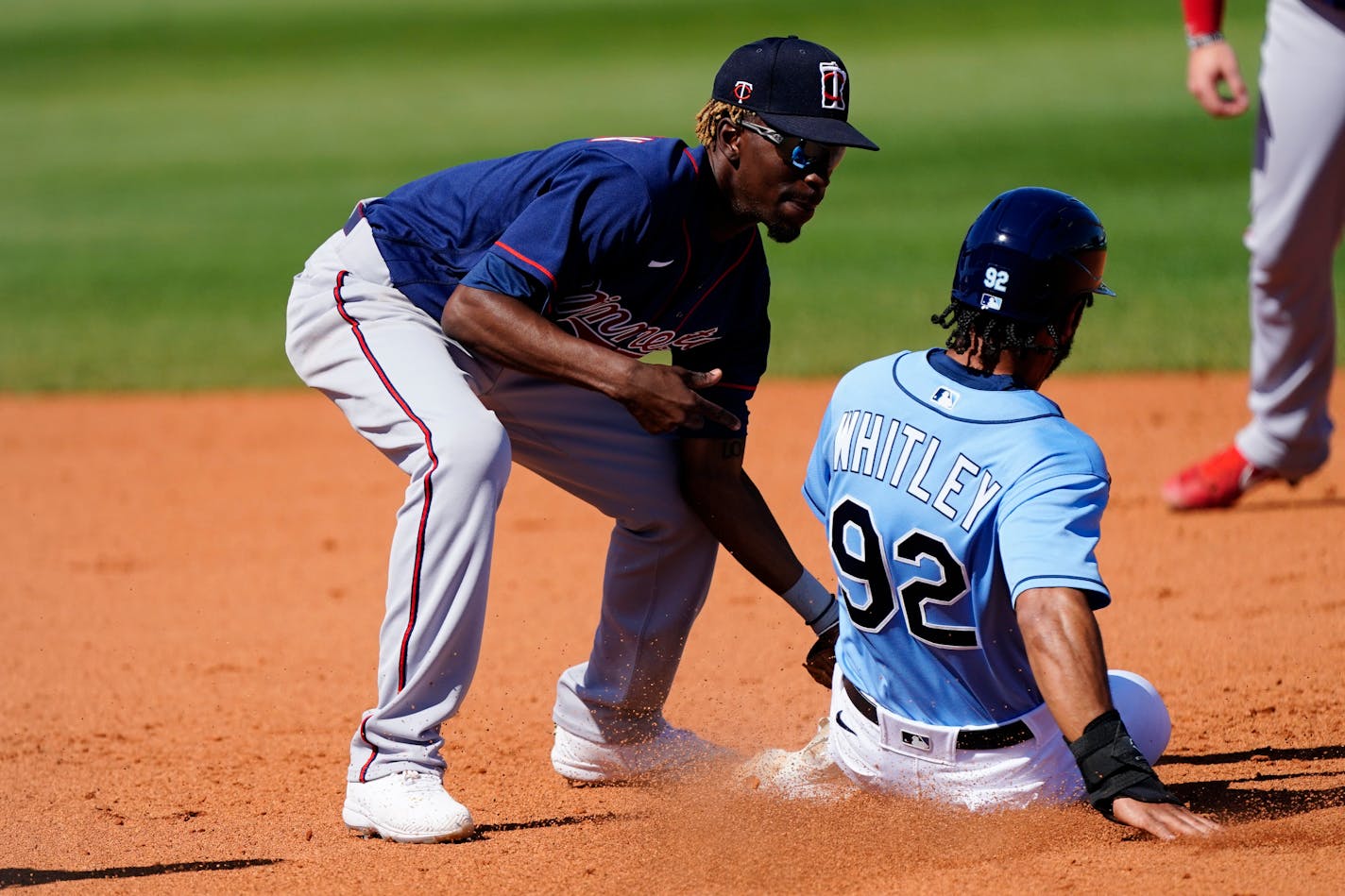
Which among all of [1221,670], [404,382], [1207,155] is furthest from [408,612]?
[1207,155]

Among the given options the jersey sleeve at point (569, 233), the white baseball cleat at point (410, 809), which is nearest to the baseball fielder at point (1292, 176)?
the jersey sleeve at point (569, 233)

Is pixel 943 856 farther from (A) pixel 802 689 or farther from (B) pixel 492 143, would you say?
(B) pixel 492 143

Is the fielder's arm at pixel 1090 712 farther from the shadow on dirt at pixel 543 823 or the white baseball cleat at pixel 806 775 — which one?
the shadow on dirt at pixel 543 823

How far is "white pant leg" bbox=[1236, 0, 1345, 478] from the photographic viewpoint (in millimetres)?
4270

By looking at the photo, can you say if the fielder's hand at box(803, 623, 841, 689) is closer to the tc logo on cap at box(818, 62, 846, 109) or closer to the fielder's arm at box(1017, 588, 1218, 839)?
the fielder's arm at box(1017, 588, 1218, 839)

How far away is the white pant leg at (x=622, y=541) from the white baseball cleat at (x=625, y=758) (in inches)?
1.5

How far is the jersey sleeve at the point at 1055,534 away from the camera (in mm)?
3084

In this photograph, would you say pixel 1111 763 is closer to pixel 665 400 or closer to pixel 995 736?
pixel 995 736

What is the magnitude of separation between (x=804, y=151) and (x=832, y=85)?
0.21 meters

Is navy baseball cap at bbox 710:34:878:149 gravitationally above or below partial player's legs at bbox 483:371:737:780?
above

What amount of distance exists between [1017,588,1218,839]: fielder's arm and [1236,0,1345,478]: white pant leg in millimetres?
1968

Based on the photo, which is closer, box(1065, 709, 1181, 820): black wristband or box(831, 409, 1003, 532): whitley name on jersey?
box(1065, 709, 1181, 820): black wristband

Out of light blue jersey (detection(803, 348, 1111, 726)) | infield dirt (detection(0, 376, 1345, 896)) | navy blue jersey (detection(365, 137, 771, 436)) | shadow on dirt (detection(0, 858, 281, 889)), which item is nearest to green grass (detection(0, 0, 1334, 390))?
infield dirt (detection(0, 376, 1345, 896))

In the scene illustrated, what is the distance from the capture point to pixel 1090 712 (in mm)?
3062
